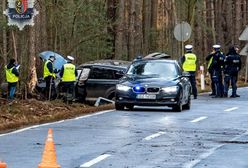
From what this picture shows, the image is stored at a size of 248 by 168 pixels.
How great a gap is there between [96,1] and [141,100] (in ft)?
57.4

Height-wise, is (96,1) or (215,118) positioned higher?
(96,1)

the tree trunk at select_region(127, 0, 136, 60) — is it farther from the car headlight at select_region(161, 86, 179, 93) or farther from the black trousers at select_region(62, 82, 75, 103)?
the car headlight at select_region(161, 86, 179, 93)

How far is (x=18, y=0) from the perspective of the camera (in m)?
19.7

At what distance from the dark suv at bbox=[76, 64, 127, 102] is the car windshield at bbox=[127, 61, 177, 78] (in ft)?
9.61

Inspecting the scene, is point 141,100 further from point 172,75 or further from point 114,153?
point 114,153

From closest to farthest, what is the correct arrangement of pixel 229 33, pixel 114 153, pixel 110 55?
pixel 114 153 → pixel 110 55 → pixel 229 33

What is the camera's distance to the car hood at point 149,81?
22031mm

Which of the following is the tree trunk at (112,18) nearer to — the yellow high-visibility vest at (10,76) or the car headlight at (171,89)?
the yellow high-visibility vest at (10,76)

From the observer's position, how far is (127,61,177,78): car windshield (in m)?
23.0

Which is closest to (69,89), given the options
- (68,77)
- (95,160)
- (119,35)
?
(68,77)

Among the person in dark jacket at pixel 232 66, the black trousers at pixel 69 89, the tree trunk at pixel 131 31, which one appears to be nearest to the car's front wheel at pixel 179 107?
the black trousers at pixel 69 89

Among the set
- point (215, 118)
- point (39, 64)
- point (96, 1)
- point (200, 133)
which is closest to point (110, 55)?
point (96, 1)

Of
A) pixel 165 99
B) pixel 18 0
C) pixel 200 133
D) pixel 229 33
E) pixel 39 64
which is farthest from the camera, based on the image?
pixel 229 33

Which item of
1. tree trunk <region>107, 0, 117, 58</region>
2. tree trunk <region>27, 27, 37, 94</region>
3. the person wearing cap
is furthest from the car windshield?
tree trunk <region>107, 0, 117, 58</region>
